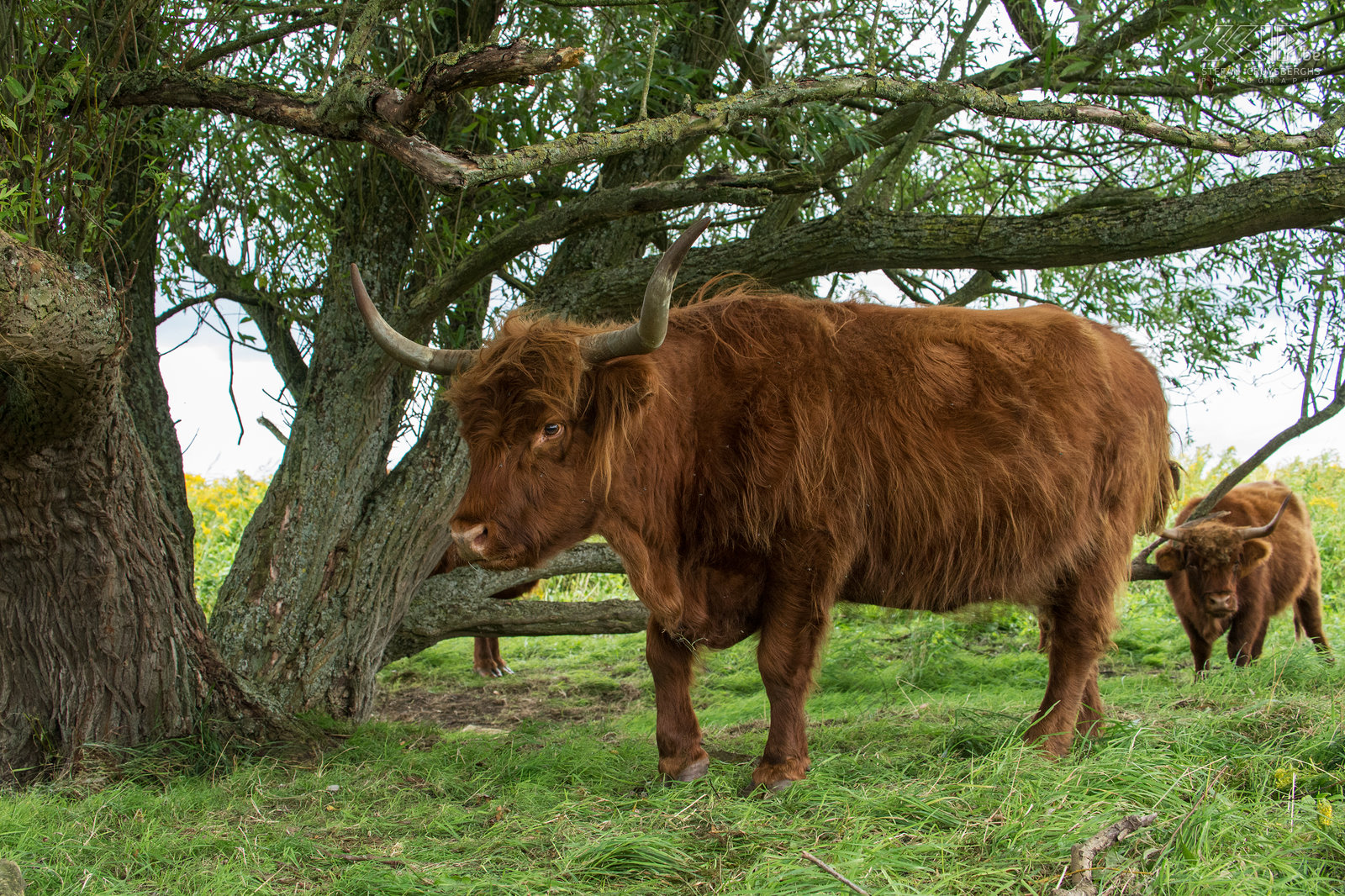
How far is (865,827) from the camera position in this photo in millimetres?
2969

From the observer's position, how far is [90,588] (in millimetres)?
4242

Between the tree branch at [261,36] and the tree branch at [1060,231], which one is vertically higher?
the tree branch at [261,36]

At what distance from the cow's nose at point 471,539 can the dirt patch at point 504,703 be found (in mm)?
3437

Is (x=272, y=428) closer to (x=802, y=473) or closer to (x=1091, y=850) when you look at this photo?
(x=802, y=473)

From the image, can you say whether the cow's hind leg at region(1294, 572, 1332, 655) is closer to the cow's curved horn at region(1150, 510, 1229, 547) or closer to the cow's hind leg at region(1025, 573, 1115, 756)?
the cow's curved horn at region(1150, 510, 1229, 547)

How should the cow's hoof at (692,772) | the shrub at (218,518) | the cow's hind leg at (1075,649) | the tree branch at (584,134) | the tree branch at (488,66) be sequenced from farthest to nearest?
the shrub at (218,518) < the cow's hind leg at (1075,649) < the cow's hoof at (692,772) < the tree branch at (584,134) < the tree branch at (488,66)

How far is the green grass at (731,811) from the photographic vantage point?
272 centimetres

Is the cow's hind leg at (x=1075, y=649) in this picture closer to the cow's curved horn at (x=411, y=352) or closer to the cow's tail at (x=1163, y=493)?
the cow's tail at (x=1163, y=493)

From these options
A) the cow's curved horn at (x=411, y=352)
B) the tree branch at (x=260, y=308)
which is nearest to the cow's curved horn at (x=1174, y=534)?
the cow's curved horn at (x=411, y=352)

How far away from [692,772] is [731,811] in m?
0.72

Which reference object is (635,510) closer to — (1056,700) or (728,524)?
(728,524)

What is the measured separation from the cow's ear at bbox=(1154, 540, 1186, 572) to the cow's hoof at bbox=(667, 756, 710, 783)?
4.68 metres

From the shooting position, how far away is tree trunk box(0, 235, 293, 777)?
12.5 ft

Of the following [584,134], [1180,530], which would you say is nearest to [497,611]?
[584,134]
